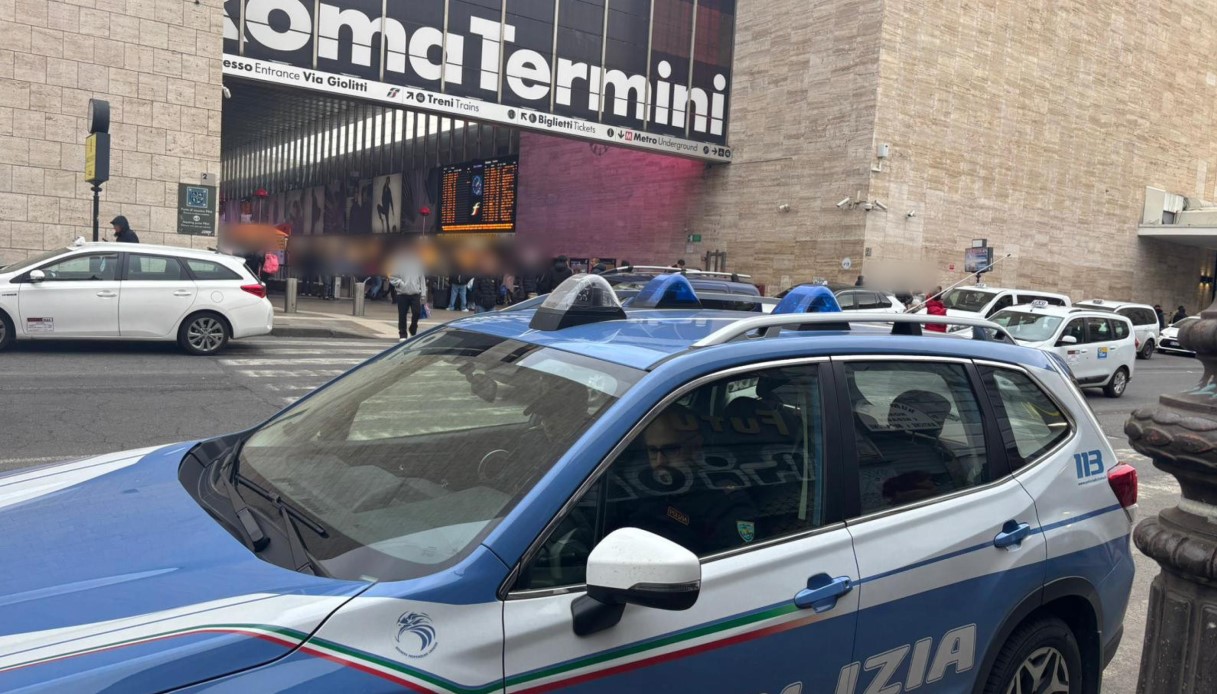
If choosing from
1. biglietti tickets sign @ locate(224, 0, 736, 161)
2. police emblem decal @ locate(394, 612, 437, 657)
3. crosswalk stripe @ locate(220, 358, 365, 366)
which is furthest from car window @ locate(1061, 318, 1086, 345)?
biglietti tickets sign @ locate(224, 0, 736, 161)

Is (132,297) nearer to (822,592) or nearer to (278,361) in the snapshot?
(278,361)

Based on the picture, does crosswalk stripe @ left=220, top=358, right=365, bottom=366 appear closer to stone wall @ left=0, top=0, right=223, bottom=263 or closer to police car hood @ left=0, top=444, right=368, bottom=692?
stone wall @ left=0, top=0, right=223, bottom=263

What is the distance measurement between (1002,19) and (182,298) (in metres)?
28.7

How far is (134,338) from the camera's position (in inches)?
488

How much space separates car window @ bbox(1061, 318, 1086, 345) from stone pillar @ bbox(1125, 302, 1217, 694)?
1417cm

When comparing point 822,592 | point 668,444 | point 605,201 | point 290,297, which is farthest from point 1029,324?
point 605,201

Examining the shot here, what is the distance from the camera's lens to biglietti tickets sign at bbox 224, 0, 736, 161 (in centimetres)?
2208

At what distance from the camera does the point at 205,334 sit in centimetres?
1287

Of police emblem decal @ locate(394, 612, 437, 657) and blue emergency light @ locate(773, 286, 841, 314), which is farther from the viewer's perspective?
blue emergency light @ locate(773, 286, 841, 314)

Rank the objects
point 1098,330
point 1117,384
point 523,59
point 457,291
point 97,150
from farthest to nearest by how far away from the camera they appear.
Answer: point 457,291, point 523,59, point 1117,384, point 1098,330, point 97,150

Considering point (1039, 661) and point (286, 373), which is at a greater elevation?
point (1039, 661)

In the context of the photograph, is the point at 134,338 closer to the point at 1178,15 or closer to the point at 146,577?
the point at 146,577

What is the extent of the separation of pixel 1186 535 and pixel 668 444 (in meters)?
1.36

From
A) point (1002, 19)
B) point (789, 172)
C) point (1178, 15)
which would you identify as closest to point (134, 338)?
point (789, 172)
